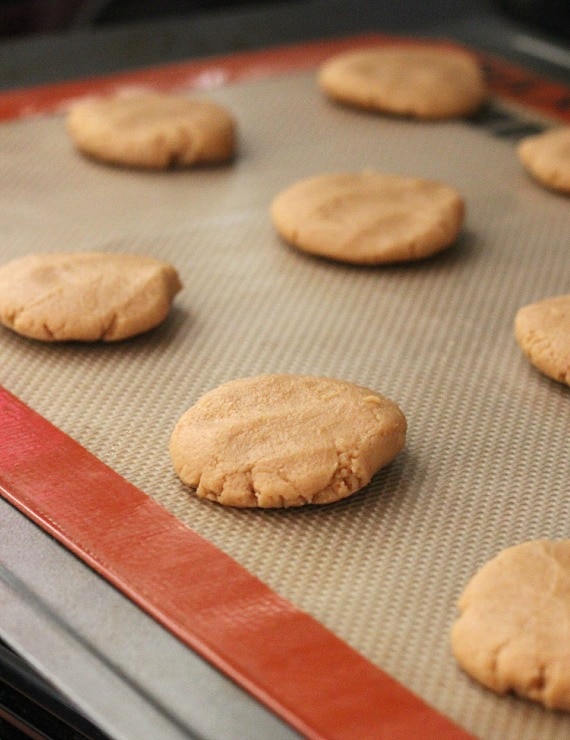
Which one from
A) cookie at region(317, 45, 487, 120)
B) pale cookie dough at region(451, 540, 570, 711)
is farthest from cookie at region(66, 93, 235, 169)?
pale cookie dough at region(451, 540, 570, 711)

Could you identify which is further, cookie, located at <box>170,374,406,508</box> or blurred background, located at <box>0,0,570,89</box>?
blurred background, located at <box>0,0,570,89</box>

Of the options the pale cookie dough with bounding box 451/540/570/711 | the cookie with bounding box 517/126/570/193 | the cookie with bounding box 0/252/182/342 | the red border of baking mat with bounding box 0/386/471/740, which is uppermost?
the cookie with bounding box 0/252/182/342

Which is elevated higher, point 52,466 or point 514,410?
point 52,466

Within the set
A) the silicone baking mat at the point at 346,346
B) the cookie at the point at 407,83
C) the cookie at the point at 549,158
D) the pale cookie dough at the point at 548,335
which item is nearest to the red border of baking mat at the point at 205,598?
the silicone baking mat at the point at 346,346

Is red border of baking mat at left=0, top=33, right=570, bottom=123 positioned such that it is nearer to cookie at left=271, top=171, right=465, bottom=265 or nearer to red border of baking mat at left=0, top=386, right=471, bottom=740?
cookie at left=271, top=171, right=465, bottom=265

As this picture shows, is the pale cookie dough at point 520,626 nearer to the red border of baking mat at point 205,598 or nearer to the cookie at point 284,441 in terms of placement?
the red border of baking mat at point 205,598

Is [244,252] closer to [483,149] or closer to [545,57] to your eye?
[483,149]

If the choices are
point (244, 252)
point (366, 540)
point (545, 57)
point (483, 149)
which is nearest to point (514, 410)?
point (366, 540)
